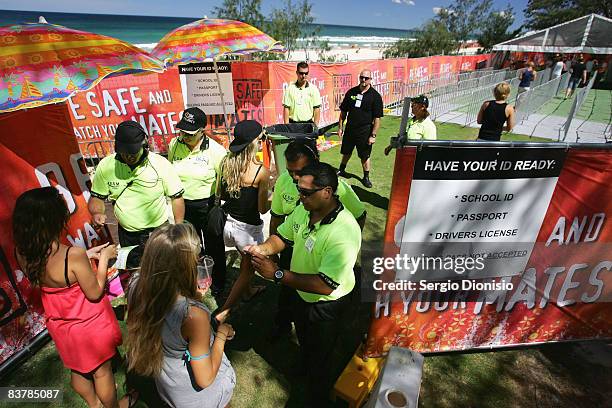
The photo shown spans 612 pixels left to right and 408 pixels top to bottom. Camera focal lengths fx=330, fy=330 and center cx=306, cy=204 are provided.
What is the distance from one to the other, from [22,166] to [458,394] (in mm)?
4562

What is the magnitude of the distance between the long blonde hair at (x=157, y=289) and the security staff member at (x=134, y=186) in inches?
66.0

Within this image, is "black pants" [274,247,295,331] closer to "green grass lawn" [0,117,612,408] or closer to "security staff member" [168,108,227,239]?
"green grass lawn" [0,117,612,408]

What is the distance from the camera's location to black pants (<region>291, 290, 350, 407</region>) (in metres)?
2.50

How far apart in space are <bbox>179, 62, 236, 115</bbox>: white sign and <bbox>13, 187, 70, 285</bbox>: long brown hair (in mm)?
A: 6343

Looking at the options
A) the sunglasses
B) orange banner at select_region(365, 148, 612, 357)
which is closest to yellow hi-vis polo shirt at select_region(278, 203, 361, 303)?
the sunglasses

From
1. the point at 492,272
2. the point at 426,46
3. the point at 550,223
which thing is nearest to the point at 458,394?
the point at 492,272

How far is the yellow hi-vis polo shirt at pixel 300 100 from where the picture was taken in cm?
729

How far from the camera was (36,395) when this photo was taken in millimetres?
2988

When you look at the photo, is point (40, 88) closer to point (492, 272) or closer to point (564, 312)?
point (492, 272)

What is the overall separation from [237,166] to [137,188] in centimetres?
101

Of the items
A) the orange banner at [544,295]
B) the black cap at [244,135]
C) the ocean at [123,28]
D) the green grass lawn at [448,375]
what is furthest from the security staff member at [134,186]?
the ocean at [123,28]

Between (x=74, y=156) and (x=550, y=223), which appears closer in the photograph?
(x=550, y=223)

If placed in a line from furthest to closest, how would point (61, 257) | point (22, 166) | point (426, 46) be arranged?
point (426, 46) < point (22, 166) < point (61, 257)

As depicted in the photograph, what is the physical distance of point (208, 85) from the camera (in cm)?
804
